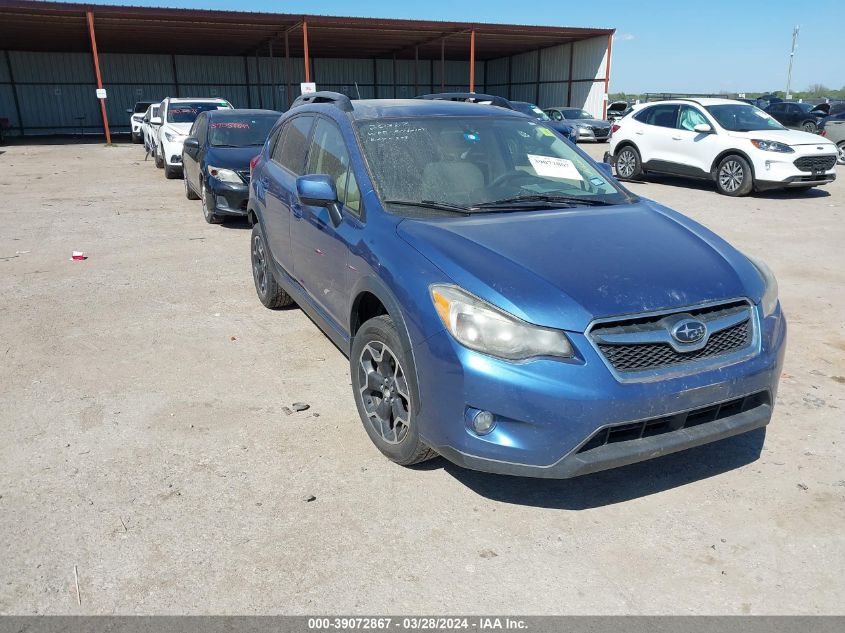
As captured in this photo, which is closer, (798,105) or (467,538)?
(467,538)

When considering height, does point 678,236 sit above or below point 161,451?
above

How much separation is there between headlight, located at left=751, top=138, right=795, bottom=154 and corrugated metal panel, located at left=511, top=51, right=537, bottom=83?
2906 cm

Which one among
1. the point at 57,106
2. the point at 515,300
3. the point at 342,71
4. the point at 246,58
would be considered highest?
the point at 246,58

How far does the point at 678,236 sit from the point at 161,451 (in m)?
2.90

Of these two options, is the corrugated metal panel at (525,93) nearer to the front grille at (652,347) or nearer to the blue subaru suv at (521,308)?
the blue subaru suv at (521,308)

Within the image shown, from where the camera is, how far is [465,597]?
2.47 m

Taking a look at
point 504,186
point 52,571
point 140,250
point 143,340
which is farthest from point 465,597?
point 140,250

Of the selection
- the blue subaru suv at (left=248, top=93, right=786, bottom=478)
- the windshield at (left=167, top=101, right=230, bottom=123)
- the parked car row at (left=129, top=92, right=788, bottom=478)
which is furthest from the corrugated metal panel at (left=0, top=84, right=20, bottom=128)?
the blue subaru suv at (left=248, top=93, right=786, bottom=478)

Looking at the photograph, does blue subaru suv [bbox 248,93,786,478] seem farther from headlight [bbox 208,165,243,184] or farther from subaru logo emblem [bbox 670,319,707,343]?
headlight [bbox 208,165,243,184]

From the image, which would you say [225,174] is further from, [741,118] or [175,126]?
[741,118]

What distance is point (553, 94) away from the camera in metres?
36.7

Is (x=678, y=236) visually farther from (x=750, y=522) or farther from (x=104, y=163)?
(x=104, y=163)

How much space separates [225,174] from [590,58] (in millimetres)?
28396

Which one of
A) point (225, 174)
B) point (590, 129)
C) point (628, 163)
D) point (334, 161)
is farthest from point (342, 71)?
point (334, 161)
